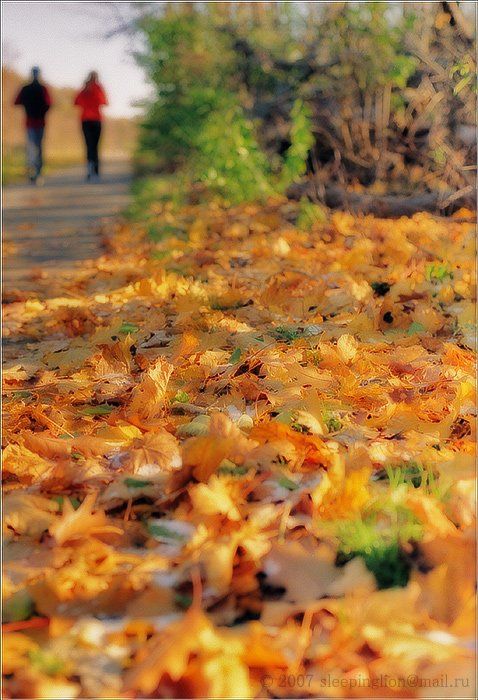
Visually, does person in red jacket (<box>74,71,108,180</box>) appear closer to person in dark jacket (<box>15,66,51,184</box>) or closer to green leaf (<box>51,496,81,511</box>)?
person in dark jacket (<box>15,66,51,184</box>)

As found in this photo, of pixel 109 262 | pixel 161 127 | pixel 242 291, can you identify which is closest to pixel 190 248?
pixel 109 262

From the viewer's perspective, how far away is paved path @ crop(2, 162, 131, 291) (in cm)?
683

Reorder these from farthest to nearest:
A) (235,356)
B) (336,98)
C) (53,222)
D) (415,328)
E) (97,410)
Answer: (53,222) → (336,98) → (415,328) → (235,356) → (97,410)

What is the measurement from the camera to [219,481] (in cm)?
176

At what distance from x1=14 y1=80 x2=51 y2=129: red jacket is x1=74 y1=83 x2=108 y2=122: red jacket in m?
0.70

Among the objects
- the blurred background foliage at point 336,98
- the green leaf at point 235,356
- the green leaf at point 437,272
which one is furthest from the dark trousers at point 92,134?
the green leaf at point 235,356

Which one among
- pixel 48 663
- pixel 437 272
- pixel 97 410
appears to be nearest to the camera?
pixel 48 663

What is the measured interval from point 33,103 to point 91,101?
1.00m

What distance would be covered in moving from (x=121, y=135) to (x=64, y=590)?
3801 cm

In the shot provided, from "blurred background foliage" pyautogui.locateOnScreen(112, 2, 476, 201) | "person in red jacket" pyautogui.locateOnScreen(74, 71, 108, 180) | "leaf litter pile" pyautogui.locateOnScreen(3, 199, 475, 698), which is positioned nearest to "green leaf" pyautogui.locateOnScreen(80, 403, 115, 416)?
"leaf litter pile" pyautogui.locateOnScreen(3, 199, 475, 698)

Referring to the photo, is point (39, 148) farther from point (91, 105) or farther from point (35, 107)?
point (91, 105)

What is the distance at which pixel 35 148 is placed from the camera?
525 inches

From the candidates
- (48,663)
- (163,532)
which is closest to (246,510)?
(163,532)

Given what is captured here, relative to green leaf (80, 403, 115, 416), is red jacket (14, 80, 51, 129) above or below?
above
